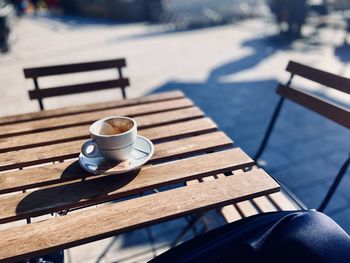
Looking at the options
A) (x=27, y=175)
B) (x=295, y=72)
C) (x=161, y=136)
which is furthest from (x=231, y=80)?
(x=27, y=175)

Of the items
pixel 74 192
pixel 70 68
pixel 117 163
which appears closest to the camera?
pixel 74 192

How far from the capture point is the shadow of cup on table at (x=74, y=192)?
1.24 meters

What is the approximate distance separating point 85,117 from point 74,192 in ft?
2.66

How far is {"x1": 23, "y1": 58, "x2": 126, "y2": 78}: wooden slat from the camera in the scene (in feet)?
7.93

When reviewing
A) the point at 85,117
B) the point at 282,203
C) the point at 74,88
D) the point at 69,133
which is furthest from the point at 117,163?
the point at 74,88

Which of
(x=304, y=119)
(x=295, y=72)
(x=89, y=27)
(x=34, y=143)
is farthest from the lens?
(x=89, y=27)

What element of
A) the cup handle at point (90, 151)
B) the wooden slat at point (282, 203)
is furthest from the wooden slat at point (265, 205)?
the cup handle at point (90, 151)

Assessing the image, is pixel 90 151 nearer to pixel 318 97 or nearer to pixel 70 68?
pixel 70 68

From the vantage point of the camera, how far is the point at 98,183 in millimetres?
1357

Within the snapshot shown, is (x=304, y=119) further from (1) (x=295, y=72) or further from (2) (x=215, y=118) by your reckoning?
(1) (x=295, y=72)

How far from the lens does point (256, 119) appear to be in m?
4.32

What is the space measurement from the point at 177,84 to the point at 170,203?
462 cm

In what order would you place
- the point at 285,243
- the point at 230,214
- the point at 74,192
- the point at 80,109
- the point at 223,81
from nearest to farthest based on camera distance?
1. the point at 285,243
2. the point at 74,192
3. the point at 230,214
4. the point at 80,109
5. the point at 223,81

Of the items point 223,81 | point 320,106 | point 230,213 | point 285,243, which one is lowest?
point 223,81
